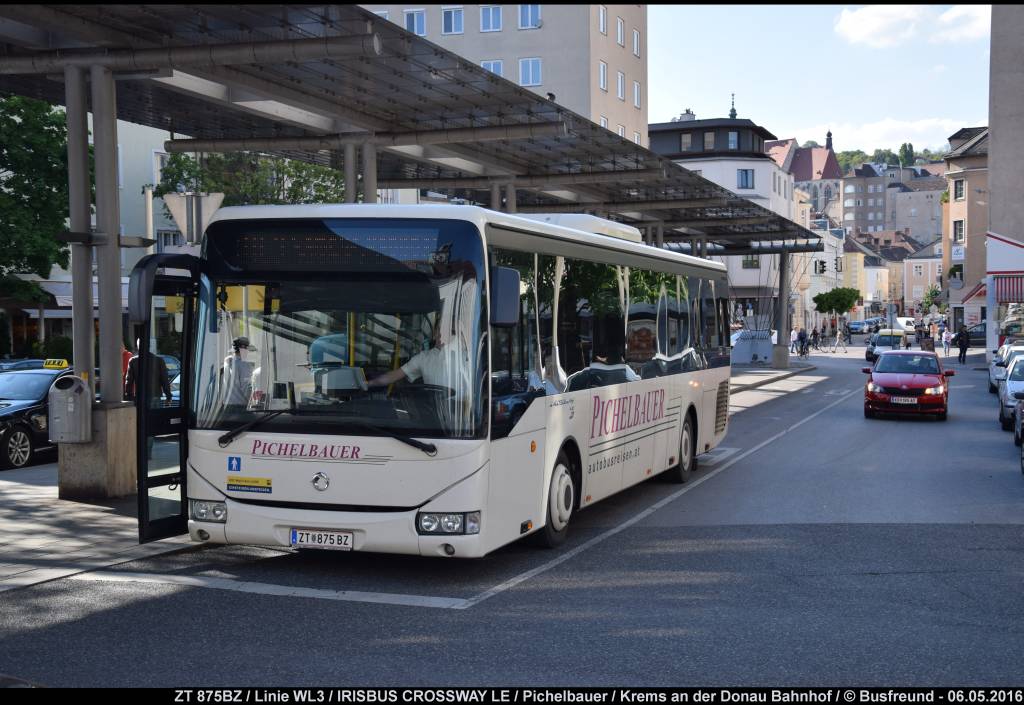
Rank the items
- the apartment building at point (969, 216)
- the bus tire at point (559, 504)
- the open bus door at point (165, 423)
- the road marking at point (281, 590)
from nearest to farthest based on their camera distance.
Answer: the road marking at point (281, 590), the open bus door at point (165, 423), the bus tire at point (559, 504), the apartment building at point (969, 216)

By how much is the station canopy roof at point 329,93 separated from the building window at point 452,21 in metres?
39.1

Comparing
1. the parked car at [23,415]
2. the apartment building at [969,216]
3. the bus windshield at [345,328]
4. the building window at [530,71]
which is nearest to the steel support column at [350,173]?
the parked car at [23,415]

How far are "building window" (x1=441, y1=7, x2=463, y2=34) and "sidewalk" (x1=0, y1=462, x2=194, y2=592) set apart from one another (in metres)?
55.3

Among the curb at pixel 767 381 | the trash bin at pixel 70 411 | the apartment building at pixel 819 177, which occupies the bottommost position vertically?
the curb at pixel 767 381

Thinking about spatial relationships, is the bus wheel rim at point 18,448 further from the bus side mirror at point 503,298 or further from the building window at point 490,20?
the building window at point 490,20

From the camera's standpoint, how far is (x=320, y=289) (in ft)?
28.8

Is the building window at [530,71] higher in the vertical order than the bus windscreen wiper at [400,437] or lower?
higher

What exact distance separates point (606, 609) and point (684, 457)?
7.34 m

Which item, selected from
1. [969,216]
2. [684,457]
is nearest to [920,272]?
[969,216]

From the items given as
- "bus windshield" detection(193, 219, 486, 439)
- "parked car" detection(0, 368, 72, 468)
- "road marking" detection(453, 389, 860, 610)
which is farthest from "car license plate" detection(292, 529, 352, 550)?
"parked car" detection(0, 368, 72, 468)

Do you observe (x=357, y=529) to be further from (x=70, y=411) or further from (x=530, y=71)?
(x=530, y=71)

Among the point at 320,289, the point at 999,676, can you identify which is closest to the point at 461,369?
the point at 320,289

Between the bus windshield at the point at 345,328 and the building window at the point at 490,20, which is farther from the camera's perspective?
the building window at the point at 490,20

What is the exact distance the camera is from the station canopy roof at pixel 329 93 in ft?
41.0
